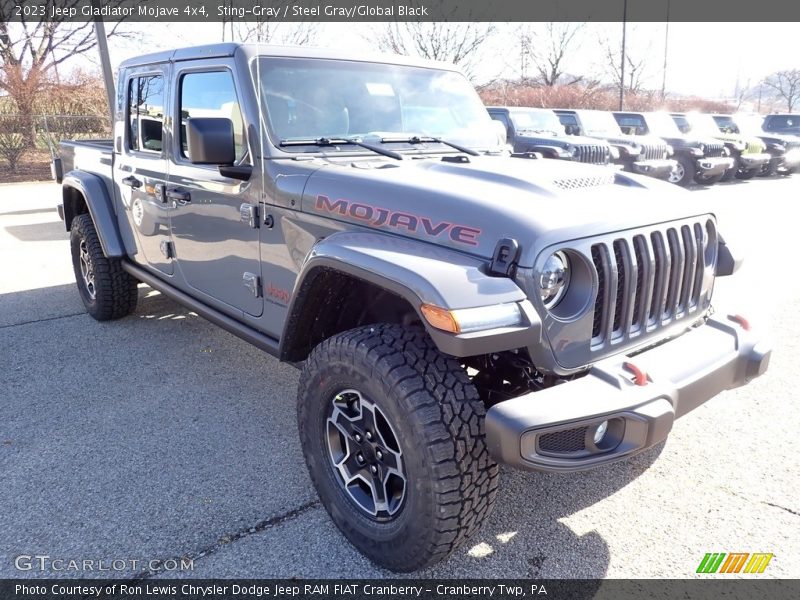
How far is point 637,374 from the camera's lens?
2.14 m

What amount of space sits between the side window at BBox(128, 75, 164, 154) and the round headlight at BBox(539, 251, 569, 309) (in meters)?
2.74

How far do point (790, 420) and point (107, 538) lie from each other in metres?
3.51

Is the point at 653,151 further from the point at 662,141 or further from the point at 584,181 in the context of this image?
the point at 584,181

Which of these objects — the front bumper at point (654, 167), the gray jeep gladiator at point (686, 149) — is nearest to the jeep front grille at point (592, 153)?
the front bumper at point (654, 167)

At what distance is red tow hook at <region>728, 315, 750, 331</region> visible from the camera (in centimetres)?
271

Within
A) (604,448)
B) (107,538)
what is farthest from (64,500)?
(604,448)

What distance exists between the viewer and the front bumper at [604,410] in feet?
6.33

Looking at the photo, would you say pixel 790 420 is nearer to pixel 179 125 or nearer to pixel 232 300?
pixel 232 300

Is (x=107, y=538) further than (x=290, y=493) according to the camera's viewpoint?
No

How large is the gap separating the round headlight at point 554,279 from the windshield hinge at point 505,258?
0.10 metres

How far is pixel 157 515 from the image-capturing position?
271cm

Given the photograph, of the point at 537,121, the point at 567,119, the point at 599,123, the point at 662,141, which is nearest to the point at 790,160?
the point at 662,141

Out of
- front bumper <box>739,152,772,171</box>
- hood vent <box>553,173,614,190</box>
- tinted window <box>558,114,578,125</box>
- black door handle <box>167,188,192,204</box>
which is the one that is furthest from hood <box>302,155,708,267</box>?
front bumper <box>739,152,772,171</box>

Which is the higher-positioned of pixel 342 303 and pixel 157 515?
pixel 342 303
